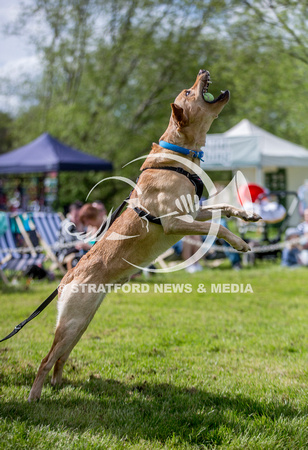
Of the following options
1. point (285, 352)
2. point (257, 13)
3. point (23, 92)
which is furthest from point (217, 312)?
point (23, 92)

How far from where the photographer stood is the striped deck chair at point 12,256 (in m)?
8.69

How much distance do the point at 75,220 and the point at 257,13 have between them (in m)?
5.56

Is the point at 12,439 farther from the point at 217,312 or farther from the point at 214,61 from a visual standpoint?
the point at 214,61

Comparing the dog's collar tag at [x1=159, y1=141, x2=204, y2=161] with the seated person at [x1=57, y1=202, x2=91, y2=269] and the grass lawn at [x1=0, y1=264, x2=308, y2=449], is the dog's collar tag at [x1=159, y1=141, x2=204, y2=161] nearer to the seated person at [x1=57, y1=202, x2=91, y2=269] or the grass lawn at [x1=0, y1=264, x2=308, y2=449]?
the grass lawn at [x1=0, y1=264, x2=308, y2=449]

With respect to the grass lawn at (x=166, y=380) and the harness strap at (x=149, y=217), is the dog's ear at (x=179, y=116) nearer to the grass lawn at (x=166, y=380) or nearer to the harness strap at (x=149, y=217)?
the harness strap at (x=149, y=217)

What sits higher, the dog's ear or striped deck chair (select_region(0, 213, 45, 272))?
the dog's ear

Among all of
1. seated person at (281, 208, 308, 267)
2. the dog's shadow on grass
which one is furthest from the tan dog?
seated person at (281, 208, 308, 267)

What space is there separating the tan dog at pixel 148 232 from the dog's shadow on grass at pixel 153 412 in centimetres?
28

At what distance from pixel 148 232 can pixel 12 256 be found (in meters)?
6.23

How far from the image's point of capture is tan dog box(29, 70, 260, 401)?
3.39 m

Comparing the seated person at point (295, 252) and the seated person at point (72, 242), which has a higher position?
the seated person at point (72, 242)

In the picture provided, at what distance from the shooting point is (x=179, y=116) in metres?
3.47

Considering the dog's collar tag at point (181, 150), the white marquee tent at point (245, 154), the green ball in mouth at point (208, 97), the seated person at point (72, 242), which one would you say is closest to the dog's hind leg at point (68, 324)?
the dog's collar tag at point (181, 150)

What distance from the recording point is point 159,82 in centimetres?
2094
